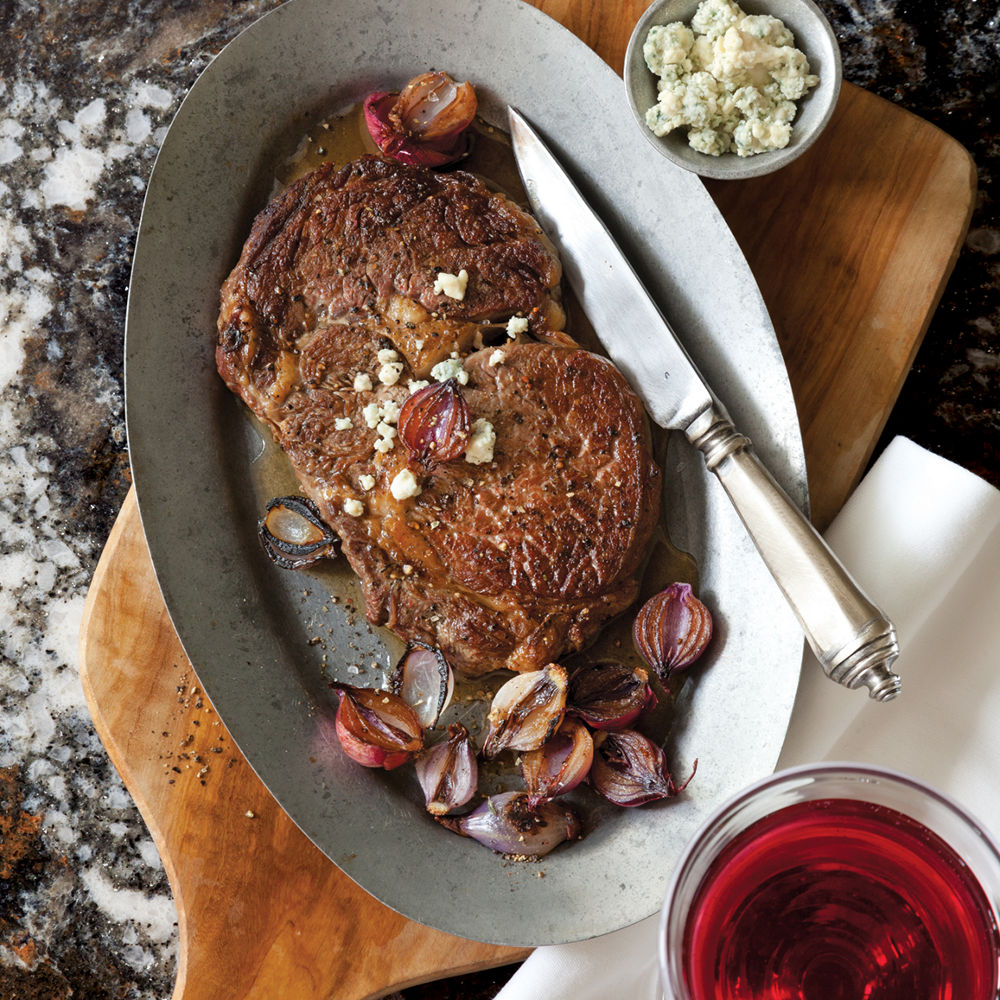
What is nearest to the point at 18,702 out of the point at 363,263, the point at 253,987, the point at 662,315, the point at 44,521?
the point at 44,521

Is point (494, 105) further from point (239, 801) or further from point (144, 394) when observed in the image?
point (239, 801)

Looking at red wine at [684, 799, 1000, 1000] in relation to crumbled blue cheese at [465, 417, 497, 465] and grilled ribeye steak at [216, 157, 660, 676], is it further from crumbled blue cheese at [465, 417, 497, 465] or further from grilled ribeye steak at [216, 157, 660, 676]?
crumbled blue cheese at [465, 417, 497, 465]

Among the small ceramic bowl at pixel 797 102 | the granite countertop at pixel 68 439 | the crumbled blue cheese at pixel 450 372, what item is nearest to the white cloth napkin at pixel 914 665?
the small ceramic bowl at pixel 797 102

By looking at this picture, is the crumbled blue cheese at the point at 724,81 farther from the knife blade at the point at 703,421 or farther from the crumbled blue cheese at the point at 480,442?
the crumbled blue cheese at the point at 480,442

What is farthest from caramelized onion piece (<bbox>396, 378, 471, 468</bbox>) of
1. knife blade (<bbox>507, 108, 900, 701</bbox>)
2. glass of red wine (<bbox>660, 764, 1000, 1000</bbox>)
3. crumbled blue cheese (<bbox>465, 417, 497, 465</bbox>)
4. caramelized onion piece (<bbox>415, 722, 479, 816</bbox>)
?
glass of red wine (<bbox>660, 764, 1000, 1000</bbox>)

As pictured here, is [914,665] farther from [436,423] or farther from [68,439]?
[68,439]

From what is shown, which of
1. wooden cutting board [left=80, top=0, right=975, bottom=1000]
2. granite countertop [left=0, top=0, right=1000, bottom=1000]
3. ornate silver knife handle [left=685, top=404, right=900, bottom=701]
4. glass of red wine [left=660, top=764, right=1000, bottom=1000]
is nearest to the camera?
glass of red wine [left=660, top=764, right=1000, bottom=1000]
